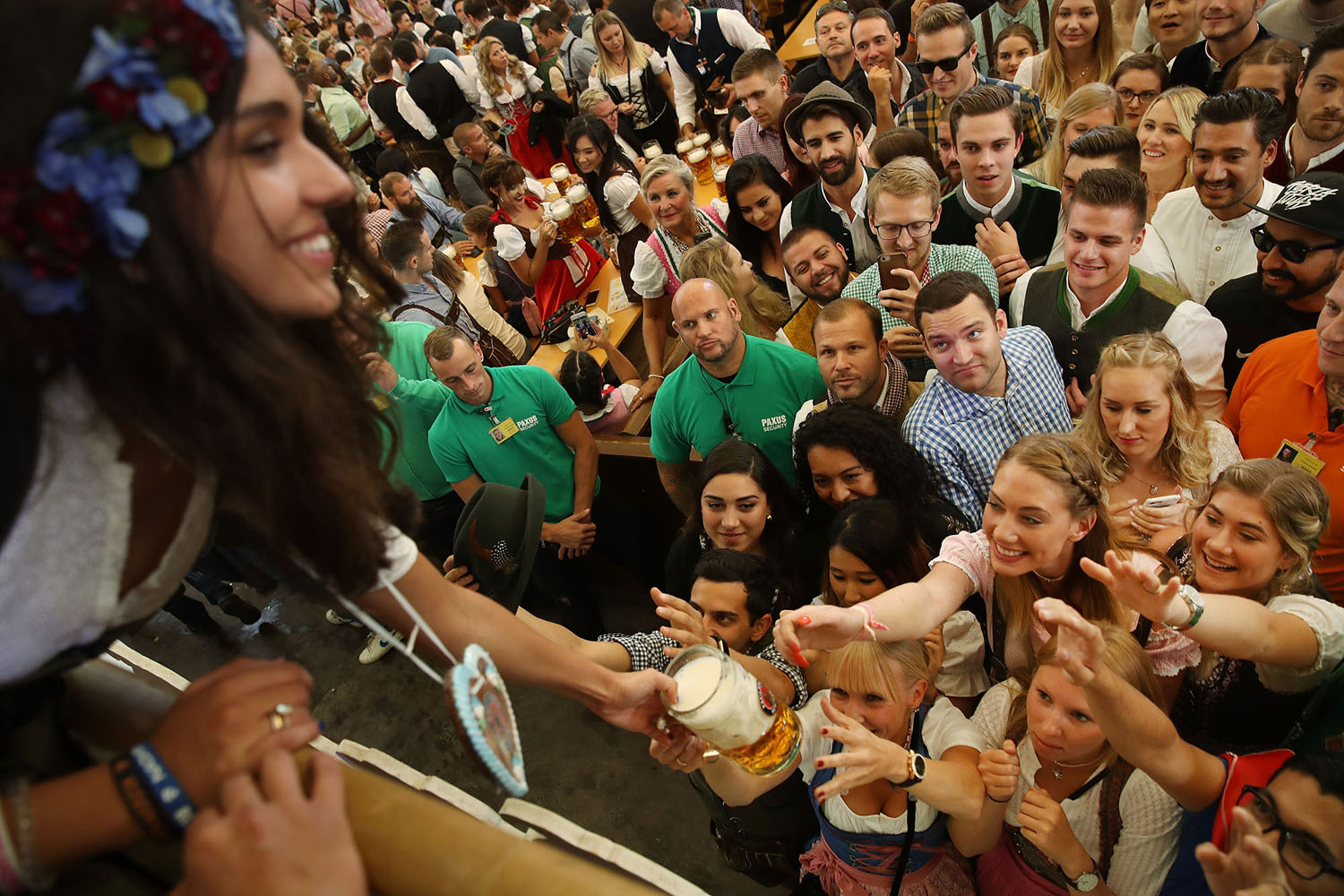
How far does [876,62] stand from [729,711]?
4.45 metres

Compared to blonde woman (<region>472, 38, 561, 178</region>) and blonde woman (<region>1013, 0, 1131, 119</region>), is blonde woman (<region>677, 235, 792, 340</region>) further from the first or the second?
blonde woman (<region>472, 38, 561, 178</region>)

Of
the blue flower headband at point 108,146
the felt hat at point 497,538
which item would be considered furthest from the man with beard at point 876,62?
the blue flower headband at point 108,146

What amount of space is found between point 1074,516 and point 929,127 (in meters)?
3.12

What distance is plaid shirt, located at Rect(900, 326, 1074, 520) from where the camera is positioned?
2.55m

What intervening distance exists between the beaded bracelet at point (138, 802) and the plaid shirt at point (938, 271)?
2788 millimetres

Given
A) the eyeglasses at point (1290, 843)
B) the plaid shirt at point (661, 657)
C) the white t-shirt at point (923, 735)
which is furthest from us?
the plaid shirt at point (661, 657)

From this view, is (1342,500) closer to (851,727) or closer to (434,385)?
(851,727)

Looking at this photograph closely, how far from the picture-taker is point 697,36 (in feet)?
19.3

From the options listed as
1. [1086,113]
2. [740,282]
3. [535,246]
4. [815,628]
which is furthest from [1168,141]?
[535,246]

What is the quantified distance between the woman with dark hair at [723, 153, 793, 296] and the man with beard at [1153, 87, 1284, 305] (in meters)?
1.66

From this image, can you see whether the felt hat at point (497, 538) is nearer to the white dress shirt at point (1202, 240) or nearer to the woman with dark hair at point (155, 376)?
the woman with dark hair at point (155, 376)

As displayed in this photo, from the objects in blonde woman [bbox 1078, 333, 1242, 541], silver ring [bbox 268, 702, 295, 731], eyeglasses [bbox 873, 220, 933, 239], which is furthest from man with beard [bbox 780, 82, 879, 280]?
silver ring [bbox 268, 702, 295, 731]

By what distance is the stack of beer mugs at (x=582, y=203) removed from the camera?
472cm

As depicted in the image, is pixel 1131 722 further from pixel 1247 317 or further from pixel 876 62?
pixel 876 62
